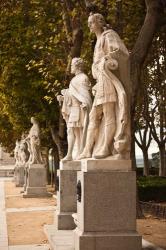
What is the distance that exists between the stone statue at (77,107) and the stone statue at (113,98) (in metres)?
2.35

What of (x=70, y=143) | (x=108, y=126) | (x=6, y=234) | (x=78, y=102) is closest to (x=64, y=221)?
(x=6, y=234)

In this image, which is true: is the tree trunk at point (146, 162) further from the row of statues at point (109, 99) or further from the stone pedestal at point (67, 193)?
the row of statues at point (109, 99)

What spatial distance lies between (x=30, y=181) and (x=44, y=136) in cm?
552

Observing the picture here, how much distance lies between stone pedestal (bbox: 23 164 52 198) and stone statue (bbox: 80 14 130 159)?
643 inches

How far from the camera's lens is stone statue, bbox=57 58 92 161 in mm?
11727

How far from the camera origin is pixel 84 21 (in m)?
17.0

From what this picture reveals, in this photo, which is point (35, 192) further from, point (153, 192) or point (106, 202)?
point (106, 202)

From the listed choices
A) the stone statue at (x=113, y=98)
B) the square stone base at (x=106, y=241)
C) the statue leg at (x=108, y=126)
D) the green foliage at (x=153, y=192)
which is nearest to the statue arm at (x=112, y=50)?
the stone statue at (x=113, y=98)

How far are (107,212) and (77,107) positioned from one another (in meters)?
4.02

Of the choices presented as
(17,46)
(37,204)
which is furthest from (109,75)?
(17,46)

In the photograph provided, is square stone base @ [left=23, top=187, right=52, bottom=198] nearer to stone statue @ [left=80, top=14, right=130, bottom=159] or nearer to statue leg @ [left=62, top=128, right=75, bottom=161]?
statue leg @ [left=62, top=128, right=75, bottom=161]

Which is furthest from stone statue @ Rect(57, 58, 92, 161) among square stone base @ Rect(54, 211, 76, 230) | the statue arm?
the statue arm

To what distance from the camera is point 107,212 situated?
859 cm

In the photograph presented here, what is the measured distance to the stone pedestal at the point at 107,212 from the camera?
28.0 ft
